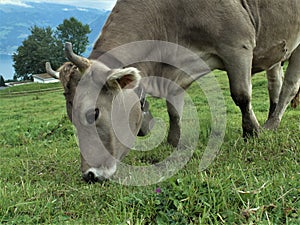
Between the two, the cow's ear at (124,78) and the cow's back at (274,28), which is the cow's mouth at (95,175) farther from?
the cow's back at (274,28)

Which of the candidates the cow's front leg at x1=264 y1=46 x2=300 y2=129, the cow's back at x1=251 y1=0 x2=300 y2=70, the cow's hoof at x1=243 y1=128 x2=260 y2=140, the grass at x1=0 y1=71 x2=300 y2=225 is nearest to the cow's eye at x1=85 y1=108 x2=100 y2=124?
the grass at x1=0 y1=71 x2=300 y2=225

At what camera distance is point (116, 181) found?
11.8 feet

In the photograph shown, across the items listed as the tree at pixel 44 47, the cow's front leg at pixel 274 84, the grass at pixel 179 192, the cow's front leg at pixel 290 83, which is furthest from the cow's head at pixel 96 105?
the tree at pixel 44 47

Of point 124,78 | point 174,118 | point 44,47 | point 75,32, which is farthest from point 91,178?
point 75,32

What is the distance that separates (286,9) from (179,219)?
12.8ft

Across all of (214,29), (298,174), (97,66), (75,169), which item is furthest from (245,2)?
(75,169)

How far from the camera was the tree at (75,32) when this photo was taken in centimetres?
6881

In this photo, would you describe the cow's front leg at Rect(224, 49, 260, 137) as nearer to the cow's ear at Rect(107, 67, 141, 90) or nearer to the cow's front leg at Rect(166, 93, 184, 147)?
the cow's front leg at Rect(166, 93, 184, 147)

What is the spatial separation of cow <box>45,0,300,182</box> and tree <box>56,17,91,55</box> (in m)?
65.1

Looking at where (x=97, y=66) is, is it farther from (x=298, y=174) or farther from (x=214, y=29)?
(x=298, y=174)

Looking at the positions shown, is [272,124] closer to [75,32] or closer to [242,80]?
[242,80]

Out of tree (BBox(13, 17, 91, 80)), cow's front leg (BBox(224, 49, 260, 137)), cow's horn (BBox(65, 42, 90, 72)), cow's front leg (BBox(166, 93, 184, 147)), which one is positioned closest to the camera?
cow's horn (BBox(65, 42, 90, 72))

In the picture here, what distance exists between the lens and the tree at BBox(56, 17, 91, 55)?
68812 mm

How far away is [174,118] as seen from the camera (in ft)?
18.1
